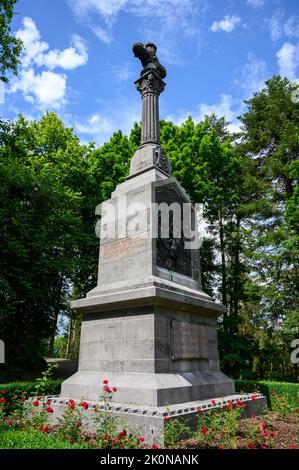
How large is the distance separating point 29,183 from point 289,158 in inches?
678

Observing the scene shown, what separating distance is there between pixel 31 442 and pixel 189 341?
3.87m

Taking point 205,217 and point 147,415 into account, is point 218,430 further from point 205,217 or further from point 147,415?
point 205,217

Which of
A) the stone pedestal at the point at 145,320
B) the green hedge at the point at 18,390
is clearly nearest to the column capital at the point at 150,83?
the stone pedestal at the point at 145,320

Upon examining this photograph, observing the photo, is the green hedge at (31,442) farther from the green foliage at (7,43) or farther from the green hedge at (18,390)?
the green foliage at (7,43)

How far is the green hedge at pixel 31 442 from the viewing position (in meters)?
4.58

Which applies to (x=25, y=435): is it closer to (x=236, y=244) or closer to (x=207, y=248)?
(x=207, y=248)

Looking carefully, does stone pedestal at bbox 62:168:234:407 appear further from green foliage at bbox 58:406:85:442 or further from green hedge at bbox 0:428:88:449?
green hedge at bbox 0:428:88:449

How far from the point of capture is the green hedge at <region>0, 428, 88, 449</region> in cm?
458

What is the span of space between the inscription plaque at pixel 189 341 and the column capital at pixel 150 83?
6.93m

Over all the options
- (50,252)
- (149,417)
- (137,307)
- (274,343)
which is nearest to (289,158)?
(274,343)

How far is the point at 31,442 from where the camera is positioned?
4.75 metres

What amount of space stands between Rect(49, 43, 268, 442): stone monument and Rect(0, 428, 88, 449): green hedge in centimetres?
104

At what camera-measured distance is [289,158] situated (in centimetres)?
2314

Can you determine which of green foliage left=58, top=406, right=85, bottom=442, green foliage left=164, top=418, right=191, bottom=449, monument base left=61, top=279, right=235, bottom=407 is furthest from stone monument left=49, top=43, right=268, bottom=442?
green foliage left=58, top=406, right=85, bottom=442
